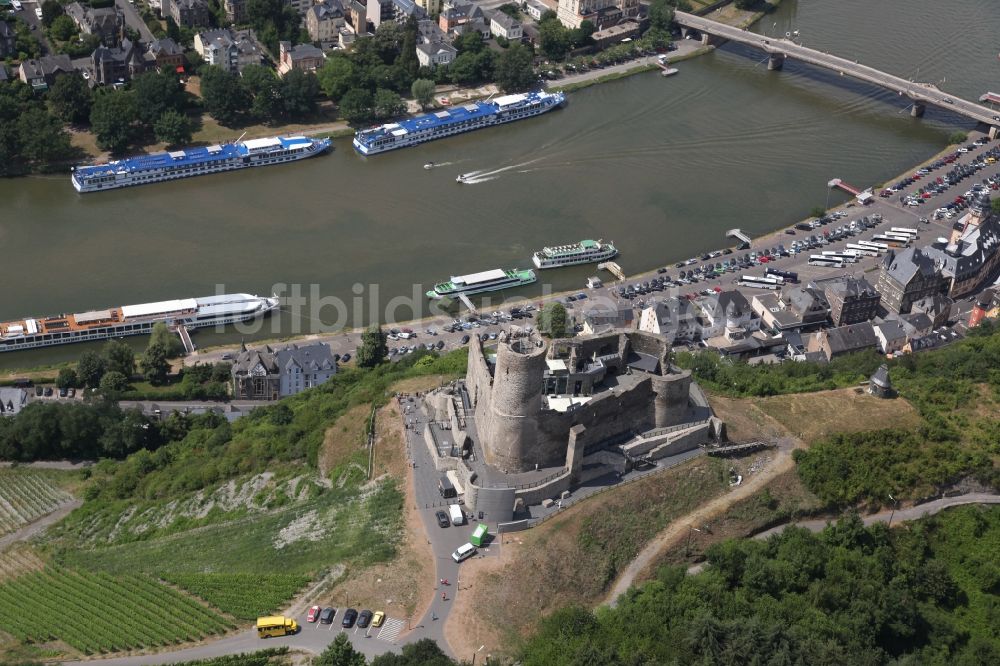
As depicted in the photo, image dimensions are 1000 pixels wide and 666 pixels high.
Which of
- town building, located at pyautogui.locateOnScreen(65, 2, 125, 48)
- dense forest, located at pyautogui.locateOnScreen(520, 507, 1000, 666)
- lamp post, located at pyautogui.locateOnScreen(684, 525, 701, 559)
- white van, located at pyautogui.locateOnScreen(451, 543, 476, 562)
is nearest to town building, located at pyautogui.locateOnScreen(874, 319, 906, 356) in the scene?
dense forest, located at pyautogui.locateOnScreen(520, 507, 1000, 666)

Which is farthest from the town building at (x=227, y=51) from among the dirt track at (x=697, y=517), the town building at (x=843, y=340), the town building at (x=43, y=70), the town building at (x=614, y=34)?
the dirt track at (x=697, y=517)

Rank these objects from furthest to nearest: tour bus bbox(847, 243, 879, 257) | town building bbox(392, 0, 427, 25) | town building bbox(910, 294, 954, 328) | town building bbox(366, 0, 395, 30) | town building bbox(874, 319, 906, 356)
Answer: town building bbox(366, 0, 395, 30), town building bbox(392, 0, 427, 25), tour bus bbox(847, 243, 879, 257), town building bbox(910, 294, 954, 328), town building bbox(874, 319, 906, 356)

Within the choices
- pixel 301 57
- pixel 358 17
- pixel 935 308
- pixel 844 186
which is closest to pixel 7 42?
pixel 301 57

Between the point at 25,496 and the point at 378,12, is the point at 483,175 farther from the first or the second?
the point at 25,496

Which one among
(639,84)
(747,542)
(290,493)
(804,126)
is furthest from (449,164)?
(747,542)

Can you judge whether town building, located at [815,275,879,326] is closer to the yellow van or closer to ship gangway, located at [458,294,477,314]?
ship gangway, located at [458,294,477,314]

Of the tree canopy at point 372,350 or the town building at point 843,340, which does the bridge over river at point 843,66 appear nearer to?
the town building at point 843,340

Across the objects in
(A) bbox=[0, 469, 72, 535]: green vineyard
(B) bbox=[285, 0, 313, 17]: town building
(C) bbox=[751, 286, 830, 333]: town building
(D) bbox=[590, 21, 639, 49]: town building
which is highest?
(B) bbox=[285, 0, 313, 17]: town building
